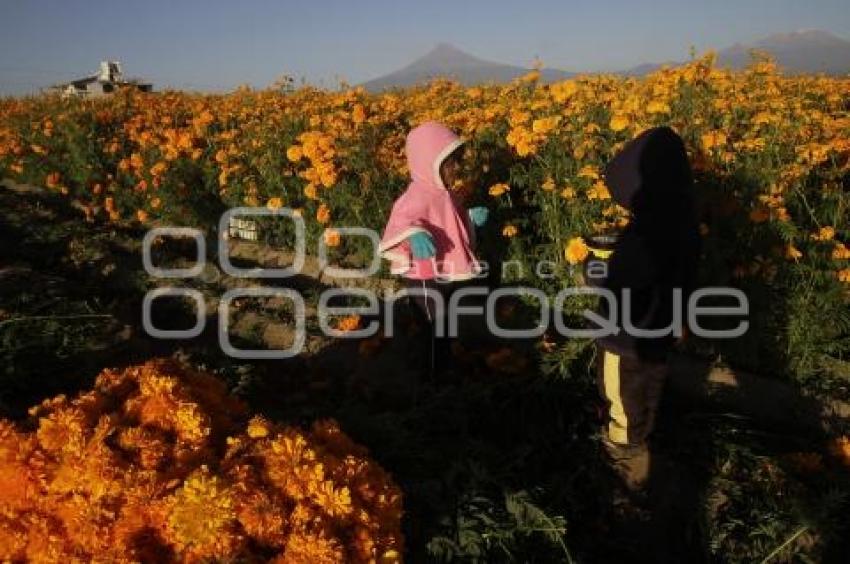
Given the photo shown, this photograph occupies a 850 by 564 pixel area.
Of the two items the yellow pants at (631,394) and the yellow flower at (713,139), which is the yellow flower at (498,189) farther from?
the yellow pants at (631,394)

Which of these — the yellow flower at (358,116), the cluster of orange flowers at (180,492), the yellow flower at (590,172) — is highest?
the yellow flower at (358,116)

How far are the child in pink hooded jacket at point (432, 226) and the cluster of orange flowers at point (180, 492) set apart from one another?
5.98 ft

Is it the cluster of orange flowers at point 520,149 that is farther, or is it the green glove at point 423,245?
the cluster of orange flowers at point 520,149

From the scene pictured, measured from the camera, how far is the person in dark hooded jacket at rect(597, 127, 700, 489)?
9.61 ft

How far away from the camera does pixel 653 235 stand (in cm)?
304

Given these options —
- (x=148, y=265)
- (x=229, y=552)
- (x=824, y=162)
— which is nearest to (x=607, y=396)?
(x=229, y=552)

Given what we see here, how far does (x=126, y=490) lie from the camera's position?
1911 millimetres

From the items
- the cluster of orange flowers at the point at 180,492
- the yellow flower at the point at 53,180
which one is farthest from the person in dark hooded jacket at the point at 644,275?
the yellow flower at the point at 53,180

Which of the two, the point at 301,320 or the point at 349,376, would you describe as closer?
the point at 349,376

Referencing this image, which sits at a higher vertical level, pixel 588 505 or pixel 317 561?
pixel 317 561

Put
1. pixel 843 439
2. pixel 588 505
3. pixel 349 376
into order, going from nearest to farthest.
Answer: pixel 588 505, pixel 843 439, pixel 349 376

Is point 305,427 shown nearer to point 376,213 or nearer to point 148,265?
point 376,213

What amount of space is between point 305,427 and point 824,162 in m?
4.30

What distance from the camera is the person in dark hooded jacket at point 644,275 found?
2.93 m
